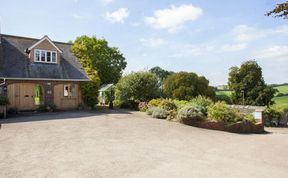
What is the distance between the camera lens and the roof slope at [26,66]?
23.7 meters

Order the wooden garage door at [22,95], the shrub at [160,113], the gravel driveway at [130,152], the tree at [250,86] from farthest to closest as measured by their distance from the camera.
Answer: the tree at [250,86] → the wooden garage door at [22,95] → the shrub at [160,113] → the gravel driveway at [130,152]

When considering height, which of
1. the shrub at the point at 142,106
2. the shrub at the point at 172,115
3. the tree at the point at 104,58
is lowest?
the shrub at the point at 172,115

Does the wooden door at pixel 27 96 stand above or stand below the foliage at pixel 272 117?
above

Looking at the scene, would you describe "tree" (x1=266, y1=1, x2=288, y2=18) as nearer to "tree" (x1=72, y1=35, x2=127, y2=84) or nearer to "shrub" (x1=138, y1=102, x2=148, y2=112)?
"shrub" (x1=138, y1=102, x2=148, y2=112)

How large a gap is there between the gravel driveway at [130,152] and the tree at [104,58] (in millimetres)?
29877

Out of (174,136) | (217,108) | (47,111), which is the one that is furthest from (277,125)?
(47,111)

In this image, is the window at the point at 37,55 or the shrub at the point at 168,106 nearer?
the shrub at the point at 168,106

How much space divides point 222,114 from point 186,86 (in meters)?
15.8

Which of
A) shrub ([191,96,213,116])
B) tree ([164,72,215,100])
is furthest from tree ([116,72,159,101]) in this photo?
shrub ([191,96,213,116])

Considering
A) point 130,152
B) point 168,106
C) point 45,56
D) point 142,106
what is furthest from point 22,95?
point 130,152

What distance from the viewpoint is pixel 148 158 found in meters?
9.42

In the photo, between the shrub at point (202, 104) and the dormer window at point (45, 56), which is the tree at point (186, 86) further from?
the dormer window at point (45, 56)

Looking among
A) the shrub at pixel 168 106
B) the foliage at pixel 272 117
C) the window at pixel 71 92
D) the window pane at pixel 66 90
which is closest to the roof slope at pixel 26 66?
the window at pixel 71 92

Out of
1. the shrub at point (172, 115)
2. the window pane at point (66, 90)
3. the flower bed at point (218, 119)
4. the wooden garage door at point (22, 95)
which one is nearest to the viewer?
the flower bed at point (218, 119)
